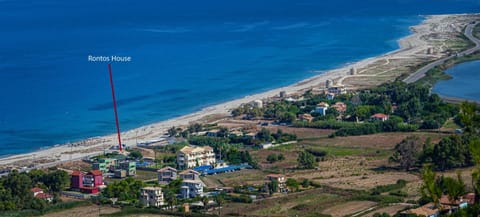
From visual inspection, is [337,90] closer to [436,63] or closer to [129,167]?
[436,63]

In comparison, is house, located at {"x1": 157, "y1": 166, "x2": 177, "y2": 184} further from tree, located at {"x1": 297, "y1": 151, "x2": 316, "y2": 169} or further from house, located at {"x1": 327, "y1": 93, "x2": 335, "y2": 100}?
house, located at {"x1": 327, "y1": 93, "x2": 335, "y2": 100}

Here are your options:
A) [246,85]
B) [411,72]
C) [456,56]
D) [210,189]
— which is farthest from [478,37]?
[210,189]

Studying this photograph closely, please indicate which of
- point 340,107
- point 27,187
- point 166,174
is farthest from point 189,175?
point 340,107

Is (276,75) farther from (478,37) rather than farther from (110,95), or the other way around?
(478,37)

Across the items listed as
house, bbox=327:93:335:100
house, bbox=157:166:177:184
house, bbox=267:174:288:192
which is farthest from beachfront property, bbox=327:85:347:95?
house, bbox=267:174:288:192

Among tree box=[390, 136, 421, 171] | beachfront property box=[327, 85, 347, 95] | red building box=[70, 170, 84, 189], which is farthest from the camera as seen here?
beachfront property box=[327, 85, 347, 95]

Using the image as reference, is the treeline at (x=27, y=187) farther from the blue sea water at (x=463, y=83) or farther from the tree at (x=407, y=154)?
the blue sea water at (x=463, y=83)
